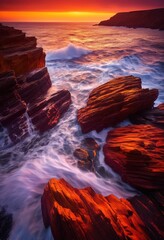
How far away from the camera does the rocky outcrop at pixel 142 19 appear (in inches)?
3197

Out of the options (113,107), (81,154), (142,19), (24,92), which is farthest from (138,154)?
(142,19)

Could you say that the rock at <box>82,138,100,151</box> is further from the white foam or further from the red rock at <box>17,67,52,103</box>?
the white foam

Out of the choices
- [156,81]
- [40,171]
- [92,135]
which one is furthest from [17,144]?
[156,81]

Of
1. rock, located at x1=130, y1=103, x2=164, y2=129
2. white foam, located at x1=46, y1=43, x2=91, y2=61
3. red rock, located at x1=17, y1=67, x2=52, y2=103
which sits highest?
white foam, located at x1=46, y1=43, x2=91, y2=61

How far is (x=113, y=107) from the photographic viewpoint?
7828 mm

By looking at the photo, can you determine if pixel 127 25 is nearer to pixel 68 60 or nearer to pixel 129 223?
pixel 68 60

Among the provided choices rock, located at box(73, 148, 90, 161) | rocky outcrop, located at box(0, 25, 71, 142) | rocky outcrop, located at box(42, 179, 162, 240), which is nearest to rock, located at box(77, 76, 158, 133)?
rock, located at box(73, 148, 90, 161)

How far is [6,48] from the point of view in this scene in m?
9.66

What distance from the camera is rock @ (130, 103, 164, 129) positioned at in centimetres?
755

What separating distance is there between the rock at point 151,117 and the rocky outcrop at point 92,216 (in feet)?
12.0

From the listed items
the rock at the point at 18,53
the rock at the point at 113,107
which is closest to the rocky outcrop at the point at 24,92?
the rock at the point at 18,53

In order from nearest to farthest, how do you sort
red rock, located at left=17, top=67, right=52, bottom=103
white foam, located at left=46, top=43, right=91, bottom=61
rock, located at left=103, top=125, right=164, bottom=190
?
rock, located at left=103, top=125, right=164, bottom=190
red rock, located at left=17, top=67, right=52, bottom=103
white foam, located at left=46, top=43, right=91, bottom=61

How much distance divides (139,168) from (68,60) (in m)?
17.4

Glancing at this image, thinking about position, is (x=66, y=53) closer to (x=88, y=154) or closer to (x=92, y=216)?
(x=88, y=154)
